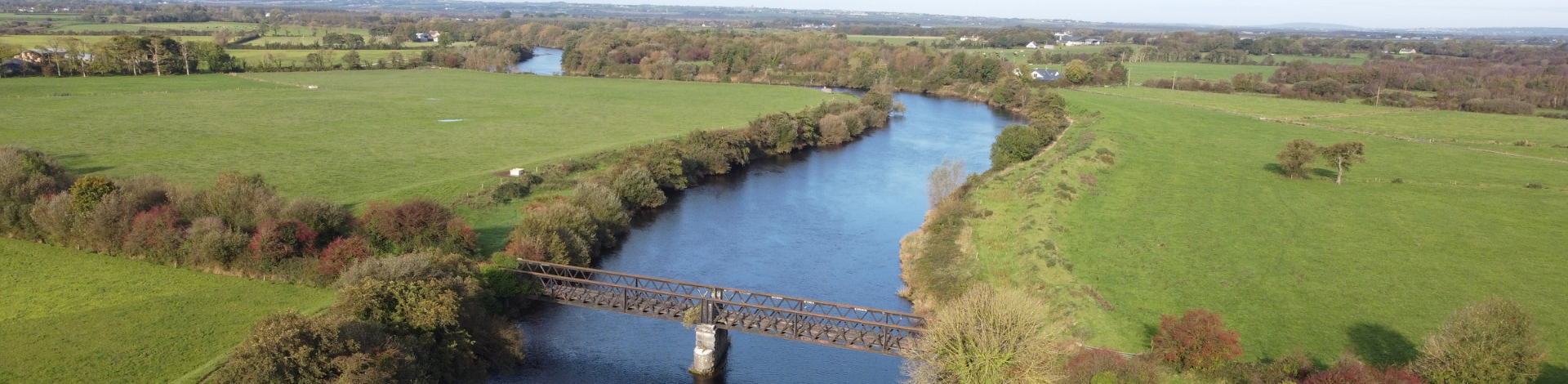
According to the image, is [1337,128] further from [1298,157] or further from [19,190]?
[19,190]

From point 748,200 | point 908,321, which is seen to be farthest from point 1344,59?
point 908,321

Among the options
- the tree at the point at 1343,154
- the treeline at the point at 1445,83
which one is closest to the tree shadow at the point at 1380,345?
the tree at the point at 1343,154

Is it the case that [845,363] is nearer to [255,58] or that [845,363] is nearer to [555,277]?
[555,277]

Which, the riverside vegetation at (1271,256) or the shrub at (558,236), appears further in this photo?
the shrub at (558,236)

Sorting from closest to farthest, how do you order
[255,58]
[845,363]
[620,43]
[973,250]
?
[845,363], [973,250], [255,58], [620,43]

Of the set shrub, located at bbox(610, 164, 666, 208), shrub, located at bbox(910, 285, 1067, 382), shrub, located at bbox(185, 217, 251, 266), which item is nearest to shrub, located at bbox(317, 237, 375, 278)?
shrub, located at bbox(185, 217, 251, 266)

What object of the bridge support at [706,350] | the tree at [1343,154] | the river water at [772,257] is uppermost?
the tree at [1343,154]

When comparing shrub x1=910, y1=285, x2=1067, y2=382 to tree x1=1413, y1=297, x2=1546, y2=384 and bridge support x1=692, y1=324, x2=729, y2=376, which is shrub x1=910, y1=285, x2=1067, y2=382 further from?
tree x1=1413, y1=297, x2=1546, y2=384

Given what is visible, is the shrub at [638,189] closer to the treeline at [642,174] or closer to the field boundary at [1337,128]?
the treeline at [642,174]
